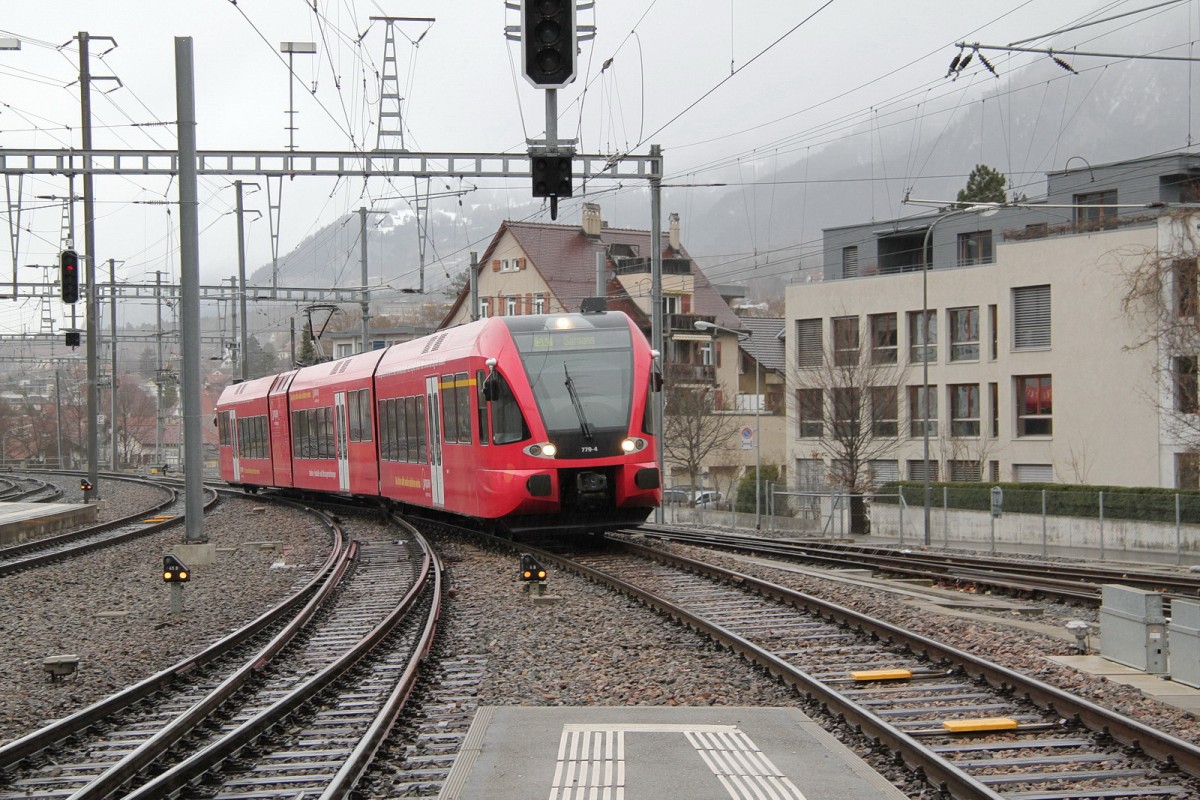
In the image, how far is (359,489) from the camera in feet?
88.1

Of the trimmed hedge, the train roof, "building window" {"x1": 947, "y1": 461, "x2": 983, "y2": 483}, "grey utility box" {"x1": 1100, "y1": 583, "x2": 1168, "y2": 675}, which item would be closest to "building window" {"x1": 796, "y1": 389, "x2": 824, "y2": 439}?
"building window" {"x1": 947, "y1": 461, "x2": 983, "y2": 483}

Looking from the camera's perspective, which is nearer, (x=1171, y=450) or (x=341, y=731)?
(x=341, y=731)

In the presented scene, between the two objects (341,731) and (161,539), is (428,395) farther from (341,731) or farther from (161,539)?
(341,731)

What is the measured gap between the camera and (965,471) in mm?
43906

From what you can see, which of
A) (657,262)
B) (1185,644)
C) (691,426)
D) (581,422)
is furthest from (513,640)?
(691,426)

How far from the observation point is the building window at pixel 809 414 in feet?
146

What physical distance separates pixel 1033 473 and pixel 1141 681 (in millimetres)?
33842

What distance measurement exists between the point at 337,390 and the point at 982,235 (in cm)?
2831

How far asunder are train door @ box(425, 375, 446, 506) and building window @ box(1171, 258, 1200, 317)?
2191 centimetres

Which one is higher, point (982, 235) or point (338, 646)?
point (982, 235)

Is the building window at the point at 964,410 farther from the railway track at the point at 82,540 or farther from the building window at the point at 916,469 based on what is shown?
the railway track at the point at 82,540

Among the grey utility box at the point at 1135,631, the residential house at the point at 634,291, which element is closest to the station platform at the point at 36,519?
the grey utility box at the point at 1135,631

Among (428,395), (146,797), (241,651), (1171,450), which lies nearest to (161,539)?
(428,395)

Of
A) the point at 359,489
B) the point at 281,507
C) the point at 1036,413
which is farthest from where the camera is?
the point at 1036,413
